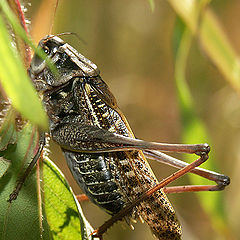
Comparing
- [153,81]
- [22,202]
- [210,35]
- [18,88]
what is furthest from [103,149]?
[153,81]

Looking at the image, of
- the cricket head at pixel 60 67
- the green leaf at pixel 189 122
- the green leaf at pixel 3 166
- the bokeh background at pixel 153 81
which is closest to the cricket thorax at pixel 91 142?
the cricket head at pixel 60 67

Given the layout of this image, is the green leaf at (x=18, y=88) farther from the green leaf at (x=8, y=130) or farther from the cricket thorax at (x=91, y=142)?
the cricket thorax at (x=91, y=142)

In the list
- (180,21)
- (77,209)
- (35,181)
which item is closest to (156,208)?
(77,209)

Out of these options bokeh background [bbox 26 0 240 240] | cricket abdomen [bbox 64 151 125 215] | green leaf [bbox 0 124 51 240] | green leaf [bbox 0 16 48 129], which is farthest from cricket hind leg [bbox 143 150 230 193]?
bokeh background [bbox 26 0 240 240]

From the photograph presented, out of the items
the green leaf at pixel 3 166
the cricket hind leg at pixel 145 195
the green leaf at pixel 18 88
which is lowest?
the cricket hind leg at pixel 145 195

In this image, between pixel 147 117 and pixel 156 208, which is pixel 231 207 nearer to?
pixel 147 117

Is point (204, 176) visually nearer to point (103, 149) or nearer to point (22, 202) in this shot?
point (103, 149)

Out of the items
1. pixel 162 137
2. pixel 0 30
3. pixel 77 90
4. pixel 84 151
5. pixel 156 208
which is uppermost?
pixel 0 30
